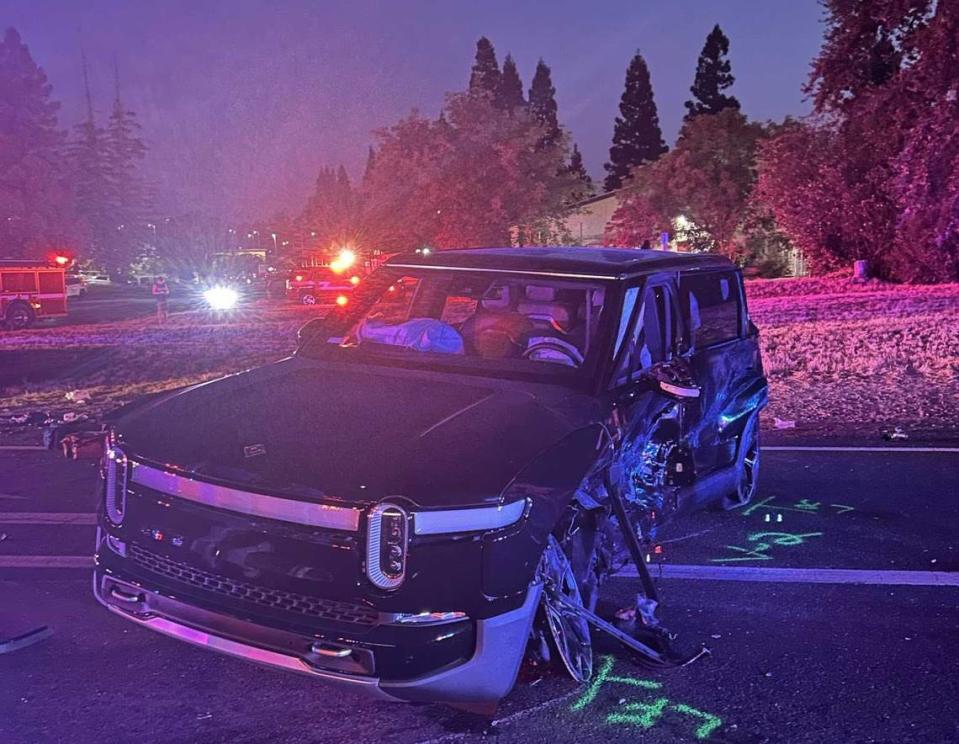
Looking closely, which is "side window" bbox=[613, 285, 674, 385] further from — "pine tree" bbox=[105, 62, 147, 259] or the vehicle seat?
"pine tree" bbox=[105, 62, 147, 259]

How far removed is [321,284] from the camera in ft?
114

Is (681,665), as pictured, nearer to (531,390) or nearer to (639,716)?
(639,716)

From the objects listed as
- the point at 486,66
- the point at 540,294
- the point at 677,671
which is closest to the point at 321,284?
the point at 540,294

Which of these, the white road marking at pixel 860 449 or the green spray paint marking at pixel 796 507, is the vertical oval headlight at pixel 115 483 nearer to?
the green spray paint marking at pixel 796 507

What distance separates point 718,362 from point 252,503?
3224 mm

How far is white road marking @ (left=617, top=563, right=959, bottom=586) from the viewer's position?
4.95 m

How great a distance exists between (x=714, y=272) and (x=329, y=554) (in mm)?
3672

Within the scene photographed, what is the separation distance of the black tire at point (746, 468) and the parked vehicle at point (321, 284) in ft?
92.8

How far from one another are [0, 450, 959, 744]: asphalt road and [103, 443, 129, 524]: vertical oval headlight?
718mm

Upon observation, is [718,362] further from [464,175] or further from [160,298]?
[464,175]

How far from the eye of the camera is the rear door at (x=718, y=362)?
5180 mm

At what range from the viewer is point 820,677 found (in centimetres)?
383

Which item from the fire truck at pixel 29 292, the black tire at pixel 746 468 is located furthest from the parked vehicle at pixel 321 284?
the black tire at pixel 746 468

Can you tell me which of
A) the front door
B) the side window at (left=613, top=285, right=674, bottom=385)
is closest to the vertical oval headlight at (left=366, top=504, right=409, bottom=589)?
the front door
